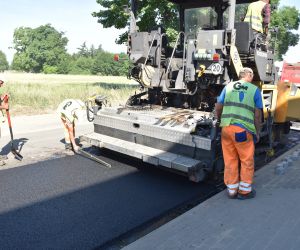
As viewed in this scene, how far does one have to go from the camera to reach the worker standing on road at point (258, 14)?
5.48 metres

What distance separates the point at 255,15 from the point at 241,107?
6.71 ft

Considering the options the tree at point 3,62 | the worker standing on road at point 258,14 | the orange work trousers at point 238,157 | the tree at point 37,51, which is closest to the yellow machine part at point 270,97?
the worker standing on road at point 258,14

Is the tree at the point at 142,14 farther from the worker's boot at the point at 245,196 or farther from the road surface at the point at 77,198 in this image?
the worker's boot at the point at 245,196

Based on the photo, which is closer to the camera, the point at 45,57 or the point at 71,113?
the point at 71,113

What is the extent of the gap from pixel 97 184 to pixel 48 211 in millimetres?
992

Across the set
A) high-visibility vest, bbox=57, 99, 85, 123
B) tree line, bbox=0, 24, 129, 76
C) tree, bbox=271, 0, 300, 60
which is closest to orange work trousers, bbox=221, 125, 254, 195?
high-visibility vest, bbox=57, 99, 85, 123

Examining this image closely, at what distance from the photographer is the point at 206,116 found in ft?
17.3

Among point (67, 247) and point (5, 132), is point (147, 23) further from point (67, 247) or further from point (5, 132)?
point (67, 247)

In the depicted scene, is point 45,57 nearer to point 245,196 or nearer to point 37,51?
point 37,51

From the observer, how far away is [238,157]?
4359mm

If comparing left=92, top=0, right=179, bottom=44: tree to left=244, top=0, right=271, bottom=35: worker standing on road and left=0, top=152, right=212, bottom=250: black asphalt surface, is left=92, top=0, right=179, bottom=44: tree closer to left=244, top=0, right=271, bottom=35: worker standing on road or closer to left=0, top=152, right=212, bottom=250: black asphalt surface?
left=244, top=0, right=271, bottom=35: worker standing on road

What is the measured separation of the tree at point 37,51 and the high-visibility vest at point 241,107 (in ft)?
270

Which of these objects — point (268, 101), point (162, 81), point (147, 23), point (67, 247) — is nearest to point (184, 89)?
point (162, 81)

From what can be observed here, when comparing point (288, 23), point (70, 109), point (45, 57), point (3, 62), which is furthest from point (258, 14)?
point (3, 62)
